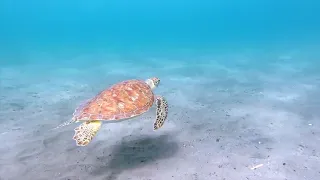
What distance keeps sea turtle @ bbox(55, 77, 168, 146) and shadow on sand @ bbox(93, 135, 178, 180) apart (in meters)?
1.28

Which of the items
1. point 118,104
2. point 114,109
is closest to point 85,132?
point 114,109

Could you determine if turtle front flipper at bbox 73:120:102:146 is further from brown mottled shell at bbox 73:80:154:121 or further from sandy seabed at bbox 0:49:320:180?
sandy seabed at bbox 0:49:320:180

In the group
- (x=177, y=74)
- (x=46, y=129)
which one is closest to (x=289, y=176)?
(x=46, y=129)

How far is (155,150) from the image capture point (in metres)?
7.21

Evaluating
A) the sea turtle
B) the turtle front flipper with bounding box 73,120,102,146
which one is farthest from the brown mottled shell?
the turtle front flipper with bounding box 73,120,102,146

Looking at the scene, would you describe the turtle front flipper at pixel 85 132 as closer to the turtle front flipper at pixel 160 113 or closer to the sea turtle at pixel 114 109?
Result: the sea turtle at pixel 114 109

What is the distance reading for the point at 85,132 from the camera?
524 centimetres

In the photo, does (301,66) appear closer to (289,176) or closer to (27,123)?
(289,176)

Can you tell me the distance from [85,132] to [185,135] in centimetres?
355

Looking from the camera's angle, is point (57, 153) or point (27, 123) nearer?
point (57, 153)

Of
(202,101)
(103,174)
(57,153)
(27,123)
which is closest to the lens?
(103,174)

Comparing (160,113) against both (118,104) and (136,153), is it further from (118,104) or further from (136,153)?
(136,153)

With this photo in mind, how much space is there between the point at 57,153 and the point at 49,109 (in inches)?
152

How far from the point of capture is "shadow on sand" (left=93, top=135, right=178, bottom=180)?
6.33 meters
